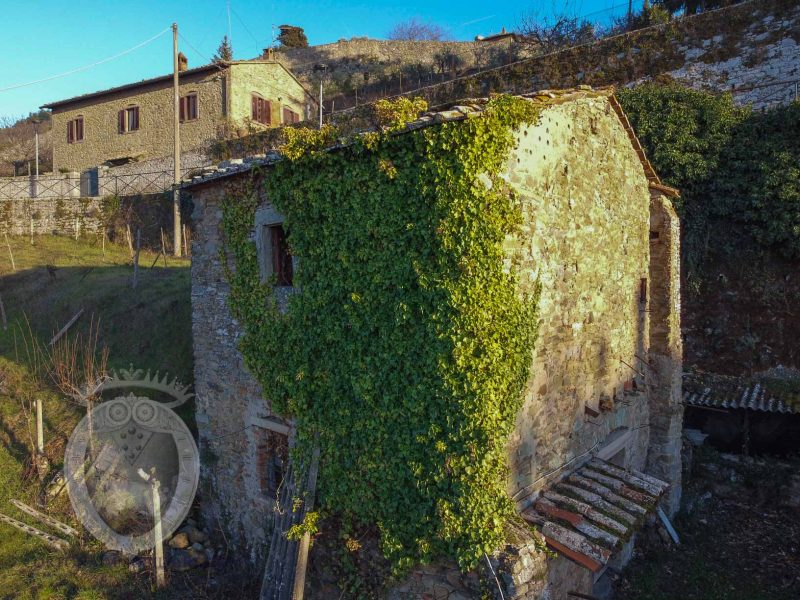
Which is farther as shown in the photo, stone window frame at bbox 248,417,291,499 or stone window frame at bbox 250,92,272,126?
stone window frame at bbox 250,92,272,126

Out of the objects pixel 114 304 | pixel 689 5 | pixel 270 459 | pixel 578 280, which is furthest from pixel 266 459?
pixel 689 5

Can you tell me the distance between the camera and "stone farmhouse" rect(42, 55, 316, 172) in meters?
25.1

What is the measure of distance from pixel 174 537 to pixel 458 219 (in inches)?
278

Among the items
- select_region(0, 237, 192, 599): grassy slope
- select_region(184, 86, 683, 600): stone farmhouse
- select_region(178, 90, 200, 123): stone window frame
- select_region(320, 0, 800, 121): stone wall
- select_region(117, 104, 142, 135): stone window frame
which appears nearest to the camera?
select_region(184, 86, 683, 600): stone farmhouse

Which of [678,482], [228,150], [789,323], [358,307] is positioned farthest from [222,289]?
[228,150]

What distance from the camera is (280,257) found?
756cm

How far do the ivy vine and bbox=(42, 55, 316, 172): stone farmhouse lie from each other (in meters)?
20.9

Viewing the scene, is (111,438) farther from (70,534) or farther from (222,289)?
(222,289)

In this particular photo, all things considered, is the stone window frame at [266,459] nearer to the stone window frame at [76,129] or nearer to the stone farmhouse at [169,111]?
the stone farmhouse at [169,111]

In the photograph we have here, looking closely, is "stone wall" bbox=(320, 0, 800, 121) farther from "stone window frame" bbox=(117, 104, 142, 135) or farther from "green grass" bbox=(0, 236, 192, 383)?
"stone window frame" bbox=(117, 104, 142, 135)

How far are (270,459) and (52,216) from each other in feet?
77.7

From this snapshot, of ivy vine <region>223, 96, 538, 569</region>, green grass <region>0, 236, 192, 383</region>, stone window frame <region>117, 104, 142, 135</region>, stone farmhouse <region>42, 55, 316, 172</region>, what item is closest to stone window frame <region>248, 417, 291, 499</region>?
ivy vine <region>223, 96, 538, 569</region>

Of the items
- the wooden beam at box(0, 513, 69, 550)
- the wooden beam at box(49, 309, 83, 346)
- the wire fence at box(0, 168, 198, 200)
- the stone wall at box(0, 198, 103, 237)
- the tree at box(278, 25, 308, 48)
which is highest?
the tree at box(278, 25, 308, 48)

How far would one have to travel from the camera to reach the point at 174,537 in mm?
8609
